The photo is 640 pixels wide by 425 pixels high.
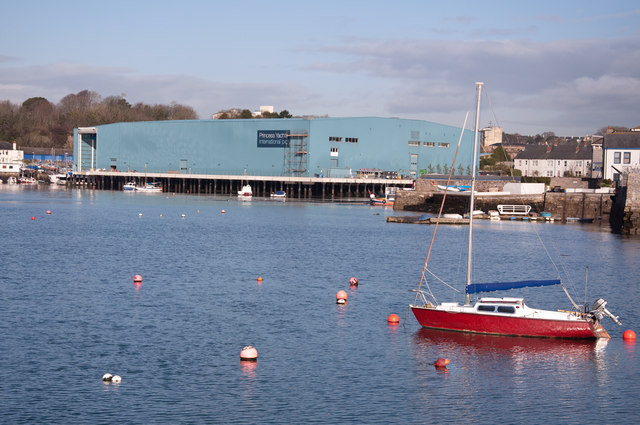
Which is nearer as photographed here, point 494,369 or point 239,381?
point 239,381

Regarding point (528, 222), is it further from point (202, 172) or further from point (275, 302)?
point (202, 172)

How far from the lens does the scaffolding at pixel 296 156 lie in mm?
131250

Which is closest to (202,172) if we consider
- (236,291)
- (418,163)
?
(418,163)

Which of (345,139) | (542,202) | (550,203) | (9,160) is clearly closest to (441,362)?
(550,203)

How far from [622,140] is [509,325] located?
261ft

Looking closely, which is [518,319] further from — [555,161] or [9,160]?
[9,160]

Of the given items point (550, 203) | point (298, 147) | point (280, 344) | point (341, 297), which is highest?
point (298, 147)

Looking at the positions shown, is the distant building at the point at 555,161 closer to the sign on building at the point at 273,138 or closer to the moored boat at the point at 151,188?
the sign on building at the point at 273,138

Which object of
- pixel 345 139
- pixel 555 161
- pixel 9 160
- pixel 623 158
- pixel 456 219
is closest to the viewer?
pixel 456 219

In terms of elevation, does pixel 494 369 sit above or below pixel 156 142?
below

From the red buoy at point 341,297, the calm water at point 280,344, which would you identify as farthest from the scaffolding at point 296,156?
the red buoy at point 341,297

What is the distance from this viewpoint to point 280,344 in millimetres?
25891

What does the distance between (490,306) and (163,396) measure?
1259 cm

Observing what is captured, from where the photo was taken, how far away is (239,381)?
21812 millimetres
